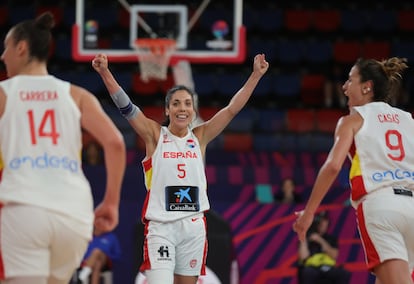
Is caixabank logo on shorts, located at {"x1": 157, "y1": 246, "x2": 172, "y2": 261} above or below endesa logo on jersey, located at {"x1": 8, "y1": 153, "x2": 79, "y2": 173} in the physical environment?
below

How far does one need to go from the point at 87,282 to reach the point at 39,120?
259 inches

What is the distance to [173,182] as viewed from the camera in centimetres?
647

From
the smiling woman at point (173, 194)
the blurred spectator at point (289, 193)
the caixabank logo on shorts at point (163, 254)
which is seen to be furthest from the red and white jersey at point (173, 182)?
the blurred spectator at point (289, 193)

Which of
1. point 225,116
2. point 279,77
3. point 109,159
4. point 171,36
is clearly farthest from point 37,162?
point 279,77

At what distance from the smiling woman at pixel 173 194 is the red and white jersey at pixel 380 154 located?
4.11 feet

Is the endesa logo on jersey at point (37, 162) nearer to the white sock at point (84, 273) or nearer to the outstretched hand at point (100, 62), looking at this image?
the outstretched hand at point (100, 62)

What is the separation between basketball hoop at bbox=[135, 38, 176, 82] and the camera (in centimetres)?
1262

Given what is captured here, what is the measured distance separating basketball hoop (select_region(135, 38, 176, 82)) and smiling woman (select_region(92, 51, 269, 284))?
19.6 ft

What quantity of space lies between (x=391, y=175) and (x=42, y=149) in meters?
2.39

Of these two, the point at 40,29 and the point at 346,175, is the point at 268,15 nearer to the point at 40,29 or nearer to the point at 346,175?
the point at 346,175

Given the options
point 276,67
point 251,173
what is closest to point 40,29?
point 251,173

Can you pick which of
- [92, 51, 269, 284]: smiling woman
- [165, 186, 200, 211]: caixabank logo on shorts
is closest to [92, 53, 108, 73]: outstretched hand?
[92, 51, 269, 284]: smiling woman

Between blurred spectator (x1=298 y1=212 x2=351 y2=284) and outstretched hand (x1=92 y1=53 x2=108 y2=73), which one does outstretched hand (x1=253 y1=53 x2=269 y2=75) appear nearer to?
outstretched hand (x1=92 y1=53 x2=108 y2=73)

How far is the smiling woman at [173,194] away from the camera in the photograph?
6.30 metres
